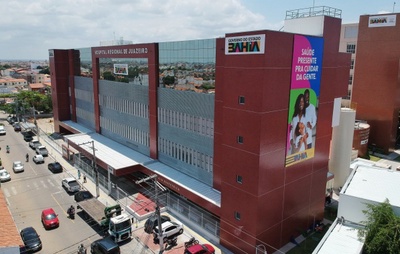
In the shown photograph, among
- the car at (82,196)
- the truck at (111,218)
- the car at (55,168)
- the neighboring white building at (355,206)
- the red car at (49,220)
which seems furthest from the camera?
the car at (55,168)

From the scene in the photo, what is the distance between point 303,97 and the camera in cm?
2628

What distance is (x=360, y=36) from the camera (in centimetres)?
5791

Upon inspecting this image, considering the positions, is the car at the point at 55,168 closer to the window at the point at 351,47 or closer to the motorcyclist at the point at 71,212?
the motorcyclist at the point at 71,212

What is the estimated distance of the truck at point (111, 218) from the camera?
89.1 ft

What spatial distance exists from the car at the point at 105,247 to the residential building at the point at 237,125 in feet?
25.8

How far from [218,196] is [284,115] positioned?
378 inches

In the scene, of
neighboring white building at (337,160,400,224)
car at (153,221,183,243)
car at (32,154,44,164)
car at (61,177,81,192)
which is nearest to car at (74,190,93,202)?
car at (61,177,81,192)

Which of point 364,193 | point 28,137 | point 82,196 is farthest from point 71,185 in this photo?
point 28,137

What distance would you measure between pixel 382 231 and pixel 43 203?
3285 cm

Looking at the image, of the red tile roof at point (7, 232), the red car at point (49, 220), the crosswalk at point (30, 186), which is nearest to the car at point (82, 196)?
the red car at point (49, 220)

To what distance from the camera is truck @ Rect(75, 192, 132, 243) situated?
89.1 ft

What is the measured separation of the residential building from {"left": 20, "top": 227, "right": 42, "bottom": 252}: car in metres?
10.6

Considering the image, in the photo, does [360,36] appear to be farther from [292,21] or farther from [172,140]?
[172,140]

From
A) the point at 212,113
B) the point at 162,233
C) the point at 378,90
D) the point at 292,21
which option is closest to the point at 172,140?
the point at 212,113
